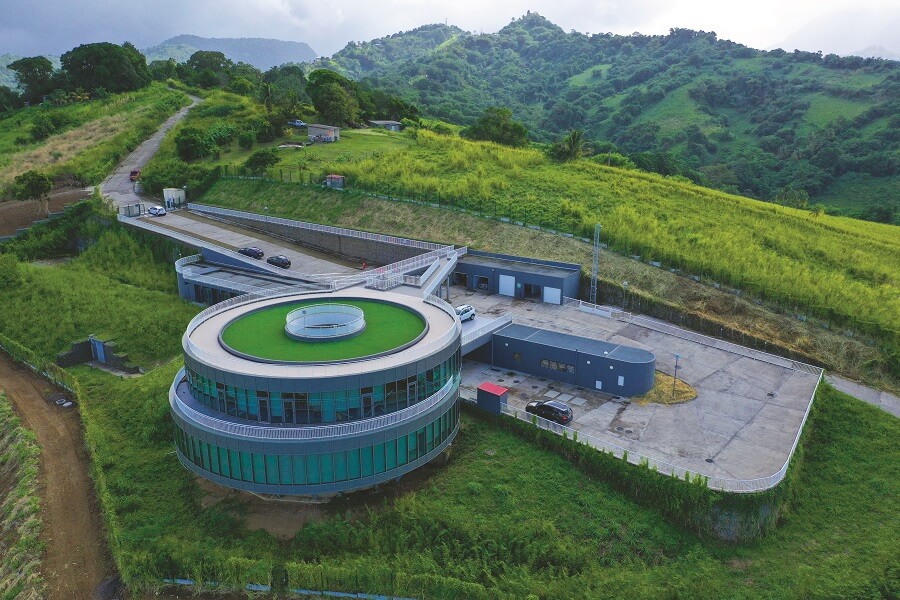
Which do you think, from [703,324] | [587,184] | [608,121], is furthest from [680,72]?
[703,324]

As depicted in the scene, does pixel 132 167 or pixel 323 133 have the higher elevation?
pixel 323 133

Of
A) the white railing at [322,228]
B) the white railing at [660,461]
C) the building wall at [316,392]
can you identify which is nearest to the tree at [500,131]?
the white railing at [322,228]

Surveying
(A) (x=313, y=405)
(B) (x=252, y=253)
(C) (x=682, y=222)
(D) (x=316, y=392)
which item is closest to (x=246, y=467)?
(A) (x=313, y=405)

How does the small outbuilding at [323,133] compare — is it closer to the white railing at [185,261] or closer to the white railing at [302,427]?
the white railing at [185,261]

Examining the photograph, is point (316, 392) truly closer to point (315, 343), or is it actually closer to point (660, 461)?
point (315, 343)

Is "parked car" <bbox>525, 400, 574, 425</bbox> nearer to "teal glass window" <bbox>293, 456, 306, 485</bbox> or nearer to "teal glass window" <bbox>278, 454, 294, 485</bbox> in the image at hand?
"teal glass window" <bbox>293, 456, 306, 485</bbox>

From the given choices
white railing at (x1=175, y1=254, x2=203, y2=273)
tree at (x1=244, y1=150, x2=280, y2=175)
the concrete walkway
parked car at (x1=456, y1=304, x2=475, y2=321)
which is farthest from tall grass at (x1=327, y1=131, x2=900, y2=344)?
white railing at (x1=175, y1=254, x2=203, y2=273)

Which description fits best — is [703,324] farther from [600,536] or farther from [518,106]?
[518,106]
